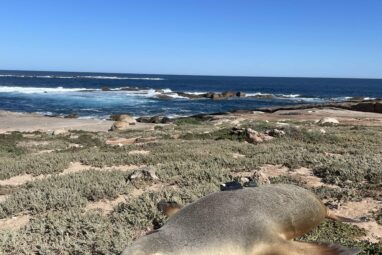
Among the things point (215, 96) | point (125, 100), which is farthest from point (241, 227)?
point (215, 96)

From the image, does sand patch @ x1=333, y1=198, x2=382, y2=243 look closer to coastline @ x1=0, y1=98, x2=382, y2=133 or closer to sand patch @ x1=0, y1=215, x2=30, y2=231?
sand patch @ x1=0, y1=215, x2=30, y2=231

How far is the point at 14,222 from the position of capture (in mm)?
7277

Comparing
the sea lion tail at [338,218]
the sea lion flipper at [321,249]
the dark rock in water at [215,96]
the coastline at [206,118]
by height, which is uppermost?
the sea lion flipper at [321,249]

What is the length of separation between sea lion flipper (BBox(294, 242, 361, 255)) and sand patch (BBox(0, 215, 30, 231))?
13.9ft

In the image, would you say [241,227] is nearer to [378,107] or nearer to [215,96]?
[378,107]

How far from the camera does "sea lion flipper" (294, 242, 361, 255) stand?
473cm

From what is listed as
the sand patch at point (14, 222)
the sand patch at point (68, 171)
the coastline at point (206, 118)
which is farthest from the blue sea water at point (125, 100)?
the sand patch at point (14, 222)

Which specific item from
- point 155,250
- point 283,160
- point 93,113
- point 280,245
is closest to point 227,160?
point 283,160

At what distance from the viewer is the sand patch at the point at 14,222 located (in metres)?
6.96

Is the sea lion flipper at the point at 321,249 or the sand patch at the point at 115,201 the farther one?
the sand patch at the point at 115,201

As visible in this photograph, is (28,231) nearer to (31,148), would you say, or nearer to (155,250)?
(155,250)

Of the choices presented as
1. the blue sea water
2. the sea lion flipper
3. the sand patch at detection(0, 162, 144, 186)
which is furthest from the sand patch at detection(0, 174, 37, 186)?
the blue sea water

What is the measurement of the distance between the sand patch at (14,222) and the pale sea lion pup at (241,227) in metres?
3.38

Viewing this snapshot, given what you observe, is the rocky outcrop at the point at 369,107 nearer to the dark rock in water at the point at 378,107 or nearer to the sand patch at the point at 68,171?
the dark rock in water at the point at 378,107
